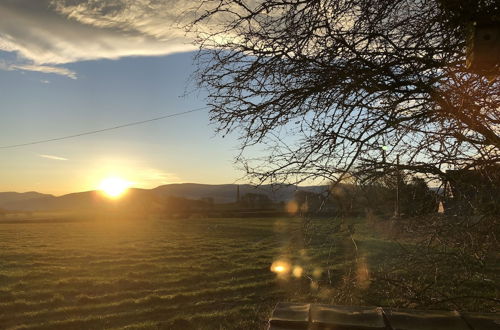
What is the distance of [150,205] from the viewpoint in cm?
7050

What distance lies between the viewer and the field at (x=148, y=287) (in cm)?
828

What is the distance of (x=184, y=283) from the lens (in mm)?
11945

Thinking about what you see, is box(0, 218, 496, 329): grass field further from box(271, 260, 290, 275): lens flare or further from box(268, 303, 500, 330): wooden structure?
box(268, 303, 500, 330): wooden structure

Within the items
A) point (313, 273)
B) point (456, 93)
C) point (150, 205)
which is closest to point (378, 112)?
point (456, 93)

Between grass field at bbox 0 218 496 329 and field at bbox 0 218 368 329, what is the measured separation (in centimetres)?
2

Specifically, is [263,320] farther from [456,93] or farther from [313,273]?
[456,93]

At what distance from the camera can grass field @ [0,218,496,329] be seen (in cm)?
446

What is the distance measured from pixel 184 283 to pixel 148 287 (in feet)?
3.33

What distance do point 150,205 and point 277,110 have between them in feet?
228

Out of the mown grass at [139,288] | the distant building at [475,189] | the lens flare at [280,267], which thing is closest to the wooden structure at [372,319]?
the mown grass at [139,288]

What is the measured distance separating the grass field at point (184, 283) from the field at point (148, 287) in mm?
20

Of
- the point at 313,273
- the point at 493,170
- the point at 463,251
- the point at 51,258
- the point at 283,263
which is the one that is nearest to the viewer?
the point at 493,170

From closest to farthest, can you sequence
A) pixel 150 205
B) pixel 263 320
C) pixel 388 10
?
pixel 388 10 < pixel 263 320 < pixel 150 205

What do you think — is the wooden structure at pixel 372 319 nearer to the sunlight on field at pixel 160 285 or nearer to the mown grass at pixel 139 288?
the sunlight on field at pixel 160 285
